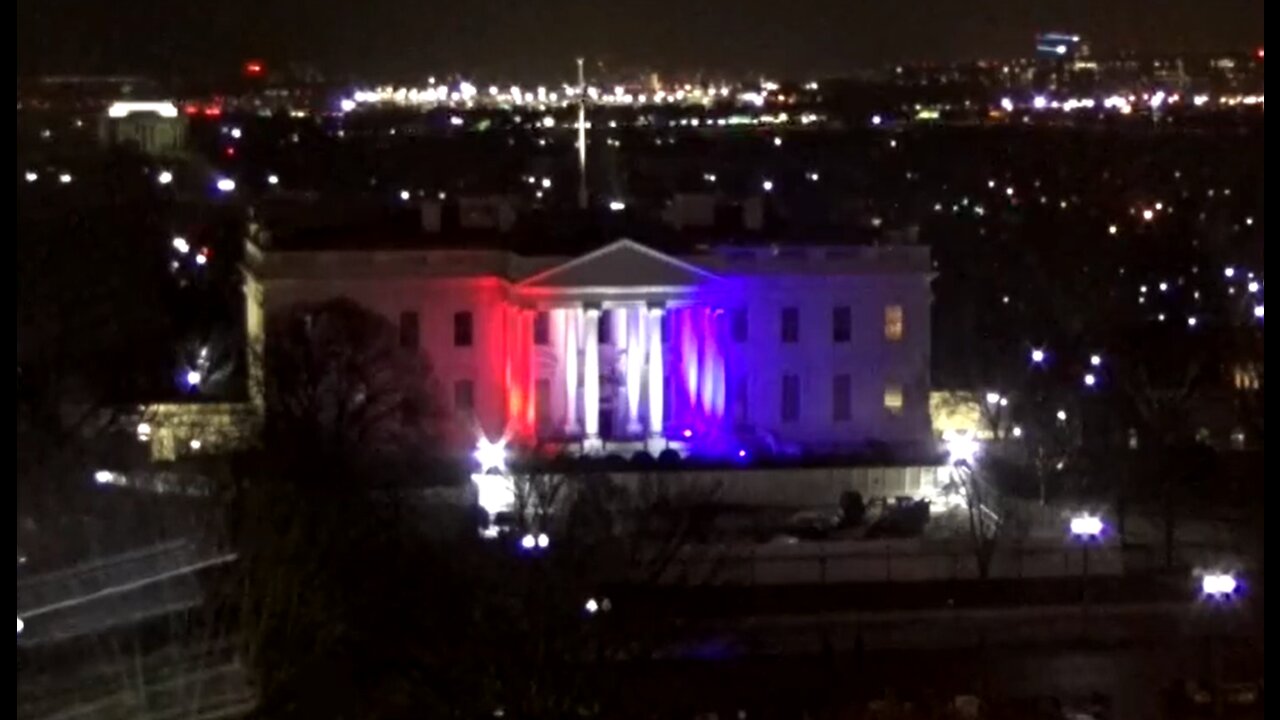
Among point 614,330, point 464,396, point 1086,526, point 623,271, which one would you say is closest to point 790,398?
point 614,330

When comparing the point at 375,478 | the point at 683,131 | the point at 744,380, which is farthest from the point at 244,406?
the point at 683,131

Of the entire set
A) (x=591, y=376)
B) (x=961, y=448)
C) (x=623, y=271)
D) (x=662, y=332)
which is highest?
(x=623, y=271)

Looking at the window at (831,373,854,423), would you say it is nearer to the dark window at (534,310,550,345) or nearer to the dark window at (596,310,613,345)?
the dark window at (596,310,613,345)

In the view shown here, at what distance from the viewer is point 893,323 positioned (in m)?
13.8

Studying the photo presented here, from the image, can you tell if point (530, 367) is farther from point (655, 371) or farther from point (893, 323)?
point (893, 323)

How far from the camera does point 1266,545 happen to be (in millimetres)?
2314

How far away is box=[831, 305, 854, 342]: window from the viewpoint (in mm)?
13727

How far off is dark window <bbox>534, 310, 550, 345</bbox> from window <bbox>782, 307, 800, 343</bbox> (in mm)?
1278

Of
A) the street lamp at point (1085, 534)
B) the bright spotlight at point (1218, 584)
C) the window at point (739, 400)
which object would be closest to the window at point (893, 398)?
the window at point (739, 400)

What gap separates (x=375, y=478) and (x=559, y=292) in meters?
5.85

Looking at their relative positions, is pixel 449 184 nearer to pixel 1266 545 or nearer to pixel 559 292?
pixel 559 292

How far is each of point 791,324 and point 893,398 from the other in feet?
2.44

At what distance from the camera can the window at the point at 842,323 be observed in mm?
13727

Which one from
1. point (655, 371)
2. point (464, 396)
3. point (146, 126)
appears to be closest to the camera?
point (146, 126)
